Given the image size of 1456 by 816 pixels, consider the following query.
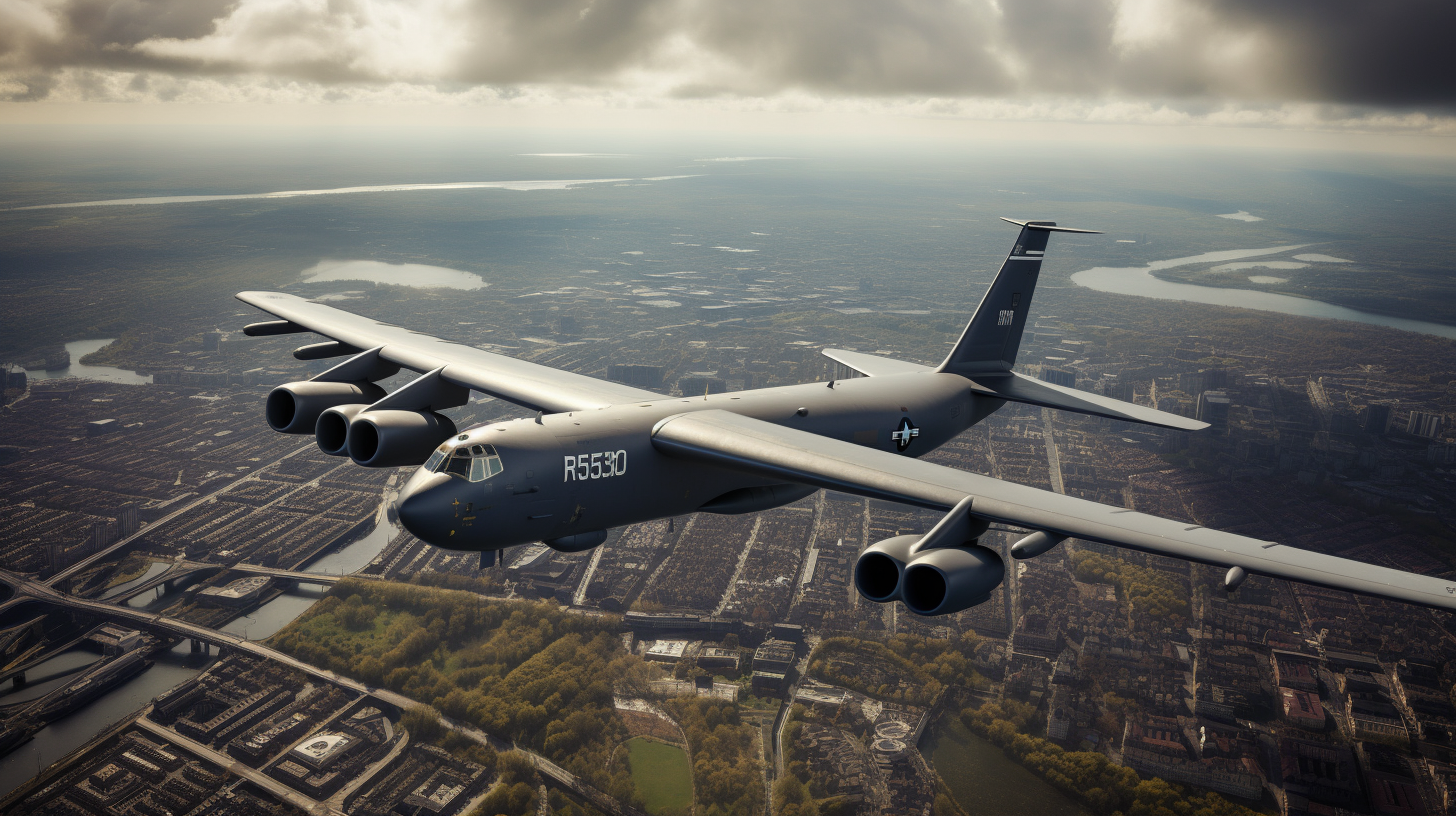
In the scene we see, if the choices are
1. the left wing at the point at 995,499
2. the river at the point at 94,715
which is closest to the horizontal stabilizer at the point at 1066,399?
the left wing at the point at 995,499

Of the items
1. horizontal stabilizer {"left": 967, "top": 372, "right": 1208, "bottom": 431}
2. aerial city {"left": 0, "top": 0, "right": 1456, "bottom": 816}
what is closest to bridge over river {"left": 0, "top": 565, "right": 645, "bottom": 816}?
aerial city {"left": 0, "top": 0, "right": 1456, "bottom": 816}

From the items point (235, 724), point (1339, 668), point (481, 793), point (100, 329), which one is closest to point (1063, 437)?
point (1339, 668)

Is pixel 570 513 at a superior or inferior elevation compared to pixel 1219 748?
superior

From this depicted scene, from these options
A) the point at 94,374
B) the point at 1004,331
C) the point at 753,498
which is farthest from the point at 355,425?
the point at 94,374

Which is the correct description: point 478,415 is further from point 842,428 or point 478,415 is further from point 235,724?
point 842,428

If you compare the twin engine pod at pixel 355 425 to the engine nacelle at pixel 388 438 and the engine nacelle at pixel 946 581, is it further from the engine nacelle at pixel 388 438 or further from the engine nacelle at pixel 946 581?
the engine nacelle at pixel 946 581

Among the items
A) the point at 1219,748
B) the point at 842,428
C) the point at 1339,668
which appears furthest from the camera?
the point at 1339,668

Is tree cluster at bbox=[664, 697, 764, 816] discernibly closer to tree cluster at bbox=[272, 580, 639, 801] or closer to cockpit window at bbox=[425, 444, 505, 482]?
tree cluster at bbox=[272, 580, 639, 801]

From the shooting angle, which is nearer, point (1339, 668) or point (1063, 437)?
point (1339, 668)
